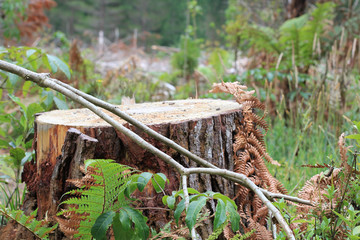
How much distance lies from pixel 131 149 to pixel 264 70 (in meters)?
2.67

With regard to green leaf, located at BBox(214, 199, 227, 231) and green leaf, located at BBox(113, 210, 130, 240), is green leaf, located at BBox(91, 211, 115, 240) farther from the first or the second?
green leaf, located at BBox(214, 199, 227, 231)

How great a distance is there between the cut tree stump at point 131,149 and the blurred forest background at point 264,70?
423 millimetres

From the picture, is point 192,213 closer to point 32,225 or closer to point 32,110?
point 32,225

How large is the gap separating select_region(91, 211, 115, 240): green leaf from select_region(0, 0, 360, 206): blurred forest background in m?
0.80

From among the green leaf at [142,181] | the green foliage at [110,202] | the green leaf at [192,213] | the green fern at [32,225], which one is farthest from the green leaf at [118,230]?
the green fern at [32,225]

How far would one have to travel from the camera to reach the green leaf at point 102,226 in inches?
41.9

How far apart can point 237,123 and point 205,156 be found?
0.81 ft

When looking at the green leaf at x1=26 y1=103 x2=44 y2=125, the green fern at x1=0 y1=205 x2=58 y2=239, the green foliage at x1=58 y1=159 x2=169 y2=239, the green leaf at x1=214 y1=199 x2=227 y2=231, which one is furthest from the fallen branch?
the green leaf at x1=26 y1=103 x2=44 y2=125

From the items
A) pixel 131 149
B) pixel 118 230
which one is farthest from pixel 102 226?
pixel 131 149

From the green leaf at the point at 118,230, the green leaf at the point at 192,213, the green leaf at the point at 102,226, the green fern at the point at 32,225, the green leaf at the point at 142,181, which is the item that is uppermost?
the green leaf at the point at 142,181

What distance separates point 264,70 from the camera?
3.79m

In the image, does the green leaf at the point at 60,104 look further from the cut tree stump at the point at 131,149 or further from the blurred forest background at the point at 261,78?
the cut tree stump at the point at 131,149

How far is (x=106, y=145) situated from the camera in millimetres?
1463

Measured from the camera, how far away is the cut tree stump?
1.45m
